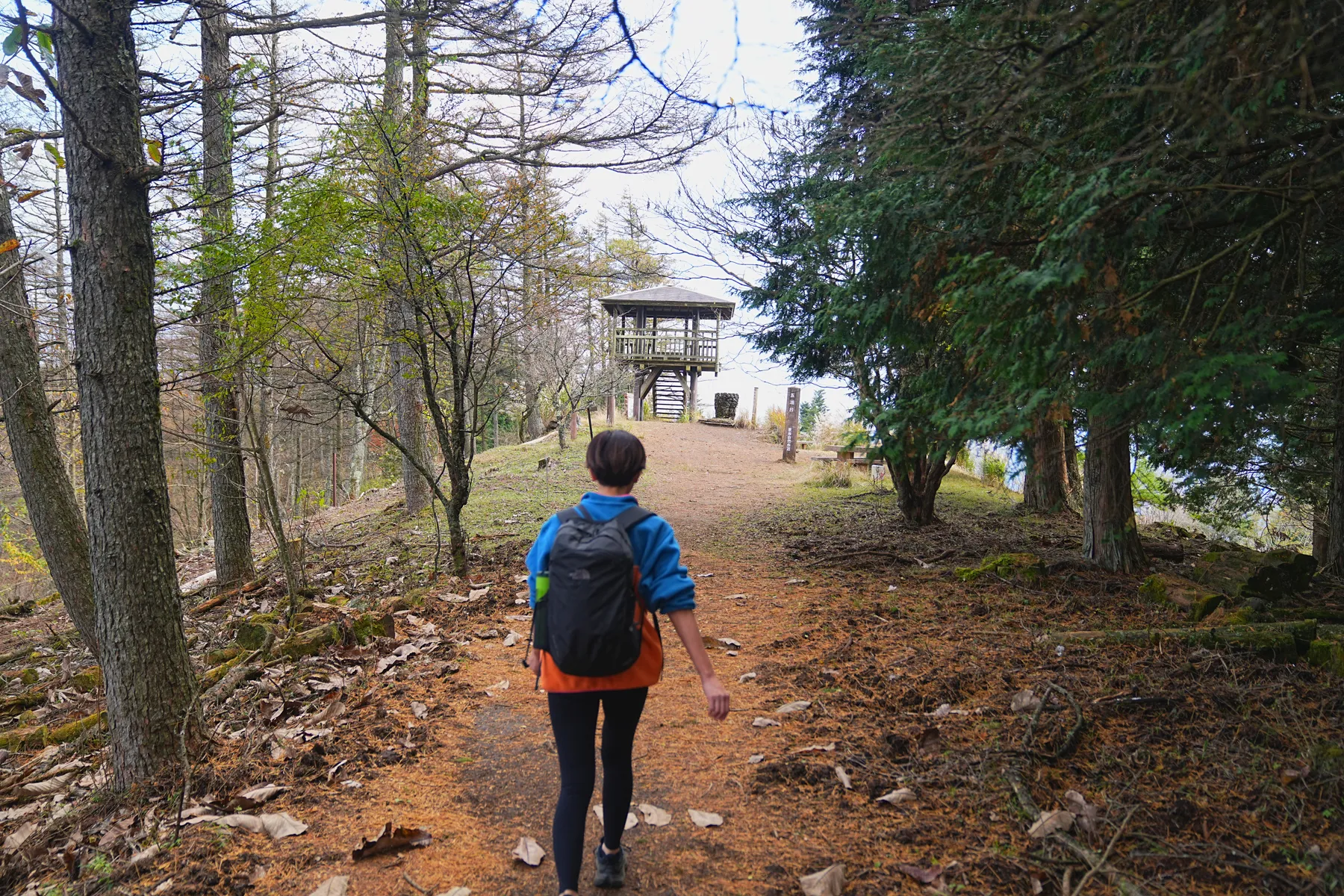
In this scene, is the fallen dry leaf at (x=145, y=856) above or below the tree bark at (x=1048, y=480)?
below

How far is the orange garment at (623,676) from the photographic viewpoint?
235 cm

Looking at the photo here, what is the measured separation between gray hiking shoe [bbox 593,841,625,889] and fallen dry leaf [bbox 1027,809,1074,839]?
1.48 m

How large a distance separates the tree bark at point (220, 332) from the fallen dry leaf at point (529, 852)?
11.6ft

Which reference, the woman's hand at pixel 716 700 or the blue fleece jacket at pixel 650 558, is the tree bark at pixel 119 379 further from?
the woman's hand at pixel 716 700

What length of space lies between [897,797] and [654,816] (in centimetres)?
102

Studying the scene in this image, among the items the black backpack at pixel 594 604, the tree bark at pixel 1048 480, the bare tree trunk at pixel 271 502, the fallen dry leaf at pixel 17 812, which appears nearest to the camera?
the black backpack at pixel 594 604

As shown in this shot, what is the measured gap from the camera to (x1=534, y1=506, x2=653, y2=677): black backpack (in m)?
2.26

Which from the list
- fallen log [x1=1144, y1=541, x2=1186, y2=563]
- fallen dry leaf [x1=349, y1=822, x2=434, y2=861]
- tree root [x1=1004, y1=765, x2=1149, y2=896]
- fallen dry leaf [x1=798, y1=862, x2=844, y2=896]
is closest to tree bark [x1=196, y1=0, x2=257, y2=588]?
fallen dry leaf [x1=349, y1=822, x2=434, y2=861]

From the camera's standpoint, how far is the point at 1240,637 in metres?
3.89

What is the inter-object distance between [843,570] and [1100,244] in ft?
14.4

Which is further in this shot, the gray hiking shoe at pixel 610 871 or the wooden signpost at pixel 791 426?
the wooden signpost at pixel 791 426

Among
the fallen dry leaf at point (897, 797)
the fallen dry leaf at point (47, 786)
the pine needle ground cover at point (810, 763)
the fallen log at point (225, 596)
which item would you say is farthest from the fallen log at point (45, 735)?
the fallen dry leaf at point (897, 797)

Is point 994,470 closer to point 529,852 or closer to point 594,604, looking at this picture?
point 529,852

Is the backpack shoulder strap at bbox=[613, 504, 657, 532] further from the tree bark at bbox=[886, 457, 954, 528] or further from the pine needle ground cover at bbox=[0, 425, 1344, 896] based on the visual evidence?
the tree bark at bbox=[886, 457, 954, 528]
